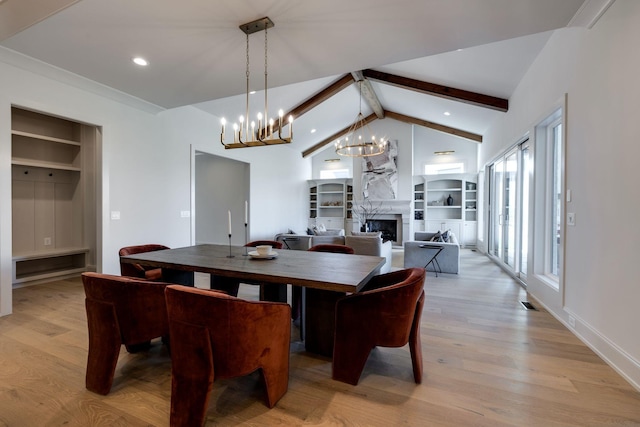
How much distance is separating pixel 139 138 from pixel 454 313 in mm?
4986

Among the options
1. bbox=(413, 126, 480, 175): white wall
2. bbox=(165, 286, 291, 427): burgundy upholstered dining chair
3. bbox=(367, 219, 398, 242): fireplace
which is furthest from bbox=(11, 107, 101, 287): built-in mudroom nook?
bbox=(413, 126, 480, 175): white wall

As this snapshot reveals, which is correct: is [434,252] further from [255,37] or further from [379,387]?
[255,37]

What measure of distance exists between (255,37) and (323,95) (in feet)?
12.4

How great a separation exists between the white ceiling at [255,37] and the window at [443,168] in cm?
452

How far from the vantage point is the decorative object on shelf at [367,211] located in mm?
8820

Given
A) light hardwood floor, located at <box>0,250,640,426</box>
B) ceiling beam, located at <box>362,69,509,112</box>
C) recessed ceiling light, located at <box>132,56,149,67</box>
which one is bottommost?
light hardwood floor, located at <box>0,250,640,426</box>

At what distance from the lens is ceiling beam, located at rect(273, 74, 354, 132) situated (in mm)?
6055

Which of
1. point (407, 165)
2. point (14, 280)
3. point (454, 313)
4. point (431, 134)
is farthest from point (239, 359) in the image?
point (431, 134)

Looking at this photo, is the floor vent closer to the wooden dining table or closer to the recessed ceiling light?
the wooden dining table

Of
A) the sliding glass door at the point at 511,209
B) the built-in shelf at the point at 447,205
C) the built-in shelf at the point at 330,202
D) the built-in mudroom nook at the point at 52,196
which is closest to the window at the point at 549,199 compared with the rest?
the sliding glass door at the point at 511,209

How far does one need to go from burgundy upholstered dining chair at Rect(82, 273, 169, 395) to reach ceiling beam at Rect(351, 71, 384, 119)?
5417 mm

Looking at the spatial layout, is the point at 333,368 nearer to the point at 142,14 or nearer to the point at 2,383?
the point at 2,383

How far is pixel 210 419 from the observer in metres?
1.53

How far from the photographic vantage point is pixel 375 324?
1792mm
